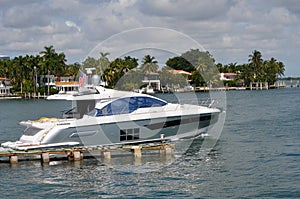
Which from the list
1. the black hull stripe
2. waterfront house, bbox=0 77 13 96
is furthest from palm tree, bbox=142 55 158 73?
the black hull stripe

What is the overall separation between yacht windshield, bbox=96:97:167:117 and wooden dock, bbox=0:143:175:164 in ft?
7.68

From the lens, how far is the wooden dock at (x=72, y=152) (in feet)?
89.7

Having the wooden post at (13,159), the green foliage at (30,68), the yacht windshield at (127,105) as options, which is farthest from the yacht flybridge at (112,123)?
the green foliage at (30,68)

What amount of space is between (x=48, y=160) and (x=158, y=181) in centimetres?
723

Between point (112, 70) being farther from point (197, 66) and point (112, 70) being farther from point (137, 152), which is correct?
point (137, 152)

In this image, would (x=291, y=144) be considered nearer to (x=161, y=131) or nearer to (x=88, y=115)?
(x=161, y=131)

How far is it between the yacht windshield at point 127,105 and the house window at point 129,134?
112cm

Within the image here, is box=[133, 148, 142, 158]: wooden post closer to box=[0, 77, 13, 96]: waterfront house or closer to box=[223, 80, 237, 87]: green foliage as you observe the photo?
box=[0, 77, 13, 96]: waterfront house

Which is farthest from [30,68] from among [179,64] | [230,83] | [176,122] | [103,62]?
[176,122]

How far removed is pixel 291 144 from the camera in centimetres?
3192

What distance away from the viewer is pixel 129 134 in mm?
30453

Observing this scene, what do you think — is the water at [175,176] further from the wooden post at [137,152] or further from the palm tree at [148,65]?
the palm tree at [148,65]

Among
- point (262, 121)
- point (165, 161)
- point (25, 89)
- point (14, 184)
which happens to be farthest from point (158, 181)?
point (25, 89)

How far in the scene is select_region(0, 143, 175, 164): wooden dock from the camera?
27344 millimetres
